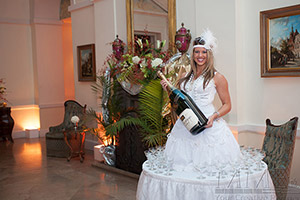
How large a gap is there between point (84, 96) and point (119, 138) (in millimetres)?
2645

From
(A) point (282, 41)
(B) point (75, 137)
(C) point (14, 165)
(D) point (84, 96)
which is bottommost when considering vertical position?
(C) point (14, 165)

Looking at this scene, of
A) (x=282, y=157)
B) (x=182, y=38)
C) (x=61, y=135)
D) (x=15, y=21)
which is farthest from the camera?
(x=15, y=21)

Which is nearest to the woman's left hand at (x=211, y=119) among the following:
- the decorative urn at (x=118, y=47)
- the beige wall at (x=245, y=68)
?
the beige wall at (x=245, y=68)

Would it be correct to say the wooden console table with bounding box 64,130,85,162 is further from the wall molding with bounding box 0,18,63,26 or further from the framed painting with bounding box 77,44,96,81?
the wall molding with bounding box 0,18,63,26

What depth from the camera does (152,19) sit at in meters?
6.20

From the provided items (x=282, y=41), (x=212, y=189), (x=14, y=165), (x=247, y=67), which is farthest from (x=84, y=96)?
(x=212, y=189)

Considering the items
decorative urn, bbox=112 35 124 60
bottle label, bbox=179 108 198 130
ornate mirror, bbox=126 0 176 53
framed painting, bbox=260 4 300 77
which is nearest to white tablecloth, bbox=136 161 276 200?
bottle label, bbox=179 108 198 130

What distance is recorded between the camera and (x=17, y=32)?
10.5 meters

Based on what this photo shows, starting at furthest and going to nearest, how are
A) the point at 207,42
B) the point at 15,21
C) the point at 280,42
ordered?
1. the point at 15,21
2. the point at 280,42
3. the point at 207,42

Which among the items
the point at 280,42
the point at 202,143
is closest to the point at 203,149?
the point at 202,143

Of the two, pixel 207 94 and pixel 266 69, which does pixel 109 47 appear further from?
pixel 207 94

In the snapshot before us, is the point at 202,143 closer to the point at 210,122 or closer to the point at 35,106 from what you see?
the point at 210,122

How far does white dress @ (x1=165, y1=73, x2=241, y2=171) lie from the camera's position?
107 inches

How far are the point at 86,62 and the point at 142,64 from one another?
348 cm
